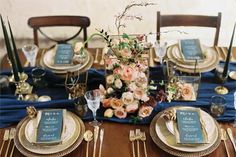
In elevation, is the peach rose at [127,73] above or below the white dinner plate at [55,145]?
above

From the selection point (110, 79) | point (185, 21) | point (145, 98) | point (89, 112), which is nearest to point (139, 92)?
point (145, 98)

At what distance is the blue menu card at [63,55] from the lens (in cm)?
180

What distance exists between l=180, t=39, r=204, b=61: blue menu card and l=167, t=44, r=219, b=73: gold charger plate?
27mm

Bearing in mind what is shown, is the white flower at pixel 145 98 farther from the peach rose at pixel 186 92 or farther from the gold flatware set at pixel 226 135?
the gold flatware set at pixel 226 135

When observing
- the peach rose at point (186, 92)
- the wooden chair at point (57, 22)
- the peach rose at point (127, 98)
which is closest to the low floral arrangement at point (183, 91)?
the peach rose at point (186, 92)

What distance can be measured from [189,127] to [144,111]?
19 centimetres

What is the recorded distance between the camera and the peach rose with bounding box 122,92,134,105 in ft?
4.57

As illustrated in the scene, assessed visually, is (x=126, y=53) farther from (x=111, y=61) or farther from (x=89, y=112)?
(x=89, y=112)

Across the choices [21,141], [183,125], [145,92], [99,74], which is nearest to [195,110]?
[183,125]

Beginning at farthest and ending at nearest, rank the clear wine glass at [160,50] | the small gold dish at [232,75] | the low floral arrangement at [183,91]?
1. the clear wine glass at [160,50]
2. the small gold dish at [232,75]
3. the low floral arrangement at [183,91]

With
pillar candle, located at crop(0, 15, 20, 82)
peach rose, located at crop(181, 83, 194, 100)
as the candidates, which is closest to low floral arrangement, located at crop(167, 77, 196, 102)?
peach rose, located at crop(181, 83, 194, 100)

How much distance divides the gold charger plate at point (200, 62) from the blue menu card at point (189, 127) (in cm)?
36

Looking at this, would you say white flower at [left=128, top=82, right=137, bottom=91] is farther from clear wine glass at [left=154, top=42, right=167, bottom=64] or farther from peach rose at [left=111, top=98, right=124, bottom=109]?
clear wine glass at [left=154, top=42, right=167, bottom=64]

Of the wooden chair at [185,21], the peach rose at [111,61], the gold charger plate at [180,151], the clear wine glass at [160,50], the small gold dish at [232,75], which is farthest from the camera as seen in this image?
the wooden chair at [185,21]
